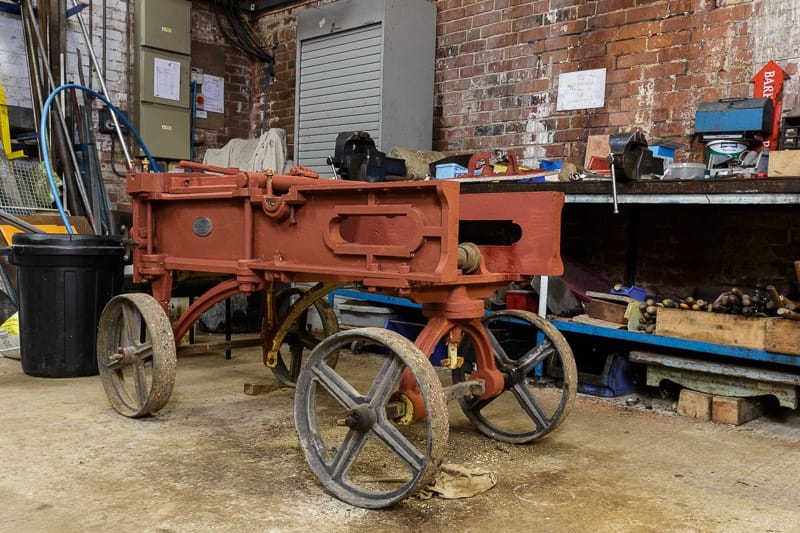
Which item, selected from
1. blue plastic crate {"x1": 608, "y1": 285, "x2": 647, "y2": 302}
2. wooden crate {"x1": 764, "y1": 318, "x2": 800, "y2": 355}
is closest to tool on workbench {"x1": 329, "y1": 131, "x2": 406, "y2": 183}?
blue plastic crate {"x1": 608, "y1": 285, "x2": 647, "y2": 302}

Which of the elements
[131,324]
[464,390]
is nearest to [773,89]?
[464,390]

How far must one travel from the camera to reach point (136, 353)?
2768 millimetres

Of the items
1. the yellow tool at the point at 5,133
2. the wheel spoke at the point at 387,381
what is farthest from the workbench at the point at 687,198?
the yellow tool at the point at 5,133

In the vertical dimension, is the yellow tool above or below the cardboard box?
above

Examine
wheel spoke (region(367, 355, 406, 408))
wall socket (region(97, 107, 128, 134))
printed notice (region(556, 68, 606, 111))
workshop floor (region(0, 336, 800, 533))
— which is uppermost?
printed notice (region(556, 68, 606, 111))

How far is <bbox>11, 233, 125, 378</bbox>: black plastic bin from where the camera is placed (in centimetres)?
335

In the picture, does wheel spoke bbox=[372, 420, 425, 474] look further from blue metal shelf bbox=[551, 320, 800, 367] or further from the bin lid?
the bin lid

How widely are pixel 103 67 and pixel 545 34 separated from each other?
3.40 meters

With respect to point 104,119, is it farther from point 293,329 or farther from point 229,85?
point 293,329

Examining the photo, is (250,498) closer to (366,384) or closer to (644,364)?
(366,384)

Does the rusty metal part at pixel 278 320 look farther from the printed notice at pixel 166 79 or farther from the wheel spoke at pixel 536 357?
the printed notice at pixel 166 79

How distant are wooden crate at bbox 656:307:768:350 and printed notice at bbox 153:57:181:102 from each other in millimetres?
4212

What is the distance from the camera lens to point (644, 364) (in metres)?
3.48

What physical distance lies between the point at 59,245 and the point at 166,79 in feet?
8.90
